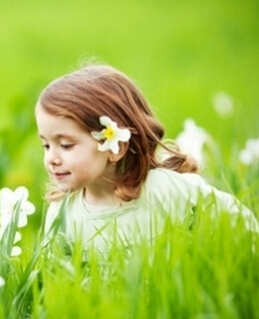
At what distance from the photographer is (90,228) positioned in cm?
409

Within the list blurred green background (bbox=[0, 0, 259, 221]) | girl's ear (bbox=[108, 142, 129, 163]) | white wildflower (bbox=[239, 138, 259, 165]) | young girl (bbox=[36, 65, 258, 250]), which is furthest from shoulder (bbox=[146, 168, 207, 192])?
blurred green background (bbox=[0, 0, 259, 221])

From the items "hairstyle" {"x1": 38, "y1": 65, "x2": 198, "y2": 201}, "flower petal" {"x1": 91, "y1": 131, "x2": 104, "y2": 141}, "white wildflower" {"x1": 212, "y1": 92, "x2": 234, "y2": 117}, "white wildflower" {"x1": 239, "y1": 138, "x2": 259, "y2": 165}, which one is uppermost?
"white wildflower" {"x1": 212, "y1": 92, "x2": 234, "y2": 117}

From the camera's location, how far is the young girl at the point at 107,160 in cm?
389

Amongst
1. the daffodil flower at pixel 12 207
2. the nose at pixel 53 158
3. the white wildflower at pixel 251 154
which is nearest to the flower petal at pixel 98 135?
the nose at pixel 53 158

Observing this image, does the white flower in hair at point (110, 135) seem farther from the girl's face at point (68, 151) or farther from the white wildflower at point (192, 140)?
the white wildflower at point (192, 140)

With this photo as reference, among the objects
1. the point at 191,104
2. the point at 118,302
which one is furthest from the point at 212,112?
the point at 118,302

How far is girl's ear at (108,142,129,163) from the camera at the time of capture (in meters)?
3.96

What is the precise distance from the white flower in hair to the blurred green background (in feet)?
8.58

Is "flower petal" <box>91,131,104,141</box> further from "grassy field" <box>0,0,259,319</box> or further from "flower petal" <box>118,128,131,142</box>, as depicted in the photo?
"grassy field" <box>0,0,259,319</box>

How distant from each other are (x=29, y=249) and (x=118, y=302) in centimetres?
72

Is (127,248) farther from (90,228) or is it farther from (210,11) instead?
(210,11)

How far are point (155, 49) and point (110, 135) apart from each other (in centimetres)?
690

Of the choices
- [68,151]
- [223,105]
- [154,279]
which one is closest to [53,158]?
[68,151]

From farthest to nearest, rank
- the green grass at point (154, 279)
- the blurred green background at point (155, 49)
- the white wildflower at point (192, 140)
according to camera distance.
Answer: the blurred green background at point (155, 49) → the white wildflower at point (192, 140) → the green grass at point (154, 279)
